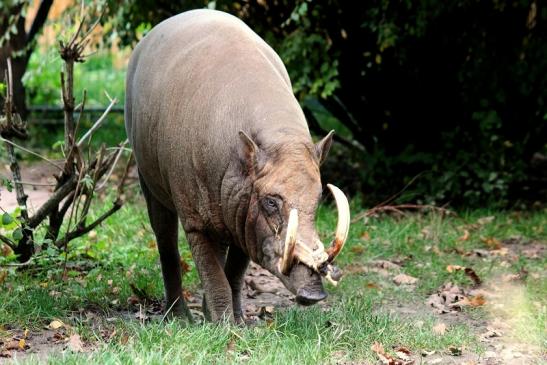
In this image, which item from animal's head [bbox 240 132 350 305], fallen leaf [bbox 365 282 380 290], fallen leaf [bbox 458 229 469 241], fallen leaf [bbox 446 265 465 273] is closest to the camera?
animal's head [bbox 240 132 350 305]

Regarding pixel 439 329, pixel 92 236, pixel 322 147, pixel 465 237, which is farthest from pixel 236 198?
pixel 465 237

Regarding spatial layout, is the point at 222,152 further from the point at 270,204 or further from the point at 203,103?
the point at 270,204

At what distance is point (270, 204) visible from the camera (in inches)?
207

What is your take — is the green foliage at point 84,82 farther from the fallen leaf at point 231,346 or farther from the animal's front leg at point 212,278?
the fallen leaf at point 231,346

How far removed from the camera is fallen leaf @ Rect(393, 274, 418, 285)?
756 centimetres

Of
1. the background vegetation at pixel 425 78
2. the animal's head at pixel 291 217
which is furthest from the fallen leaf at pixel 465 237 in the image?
the animal's head at pixel 291 217

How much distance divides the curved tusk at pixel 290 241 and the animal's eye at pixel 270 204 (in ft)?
0.72

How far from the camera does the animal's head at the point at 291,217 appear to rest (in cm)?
500

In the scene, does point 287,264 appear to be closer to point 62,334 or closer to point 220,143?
point 220,143

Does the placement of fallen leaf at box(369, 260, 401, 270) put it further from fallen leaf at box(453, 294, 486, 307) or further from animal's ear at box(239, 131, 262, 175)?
animal's ear at box(239, 131, 262, 175)

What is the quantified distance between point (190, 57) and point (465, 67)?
495 cm

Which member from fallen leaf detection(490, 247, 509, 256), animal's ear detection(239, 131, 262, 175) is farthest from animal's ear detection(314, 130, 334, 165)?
fallen leaf detection(490, 247, 509, 256)

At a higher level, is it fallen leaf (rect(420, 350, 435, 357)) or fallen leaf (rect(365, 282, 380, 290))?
fallen leaf (rect(420, 350, 435, 357))

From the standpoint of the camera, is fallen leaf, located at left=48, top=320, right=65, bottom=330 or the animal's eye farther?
fallen leaf, located at left=48, top=320, right=65, bottom=330
